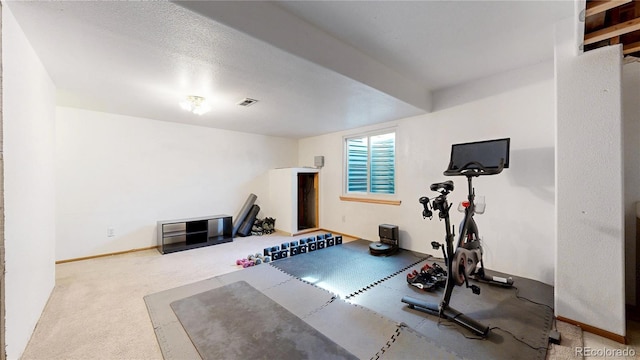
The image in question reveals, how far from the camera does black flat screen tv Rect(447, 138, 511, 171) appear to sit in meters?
2.53

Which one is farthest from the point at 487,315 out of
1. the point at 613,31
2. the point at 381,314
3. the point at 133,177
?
the point at 133,177

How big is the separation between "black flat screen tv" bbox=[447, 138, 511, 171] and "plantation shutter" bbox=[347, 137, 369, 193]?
6.78 feet

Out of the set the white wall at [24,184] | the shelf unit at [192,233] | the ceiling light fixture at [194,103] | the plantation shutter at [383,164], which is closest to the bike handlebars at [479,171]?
the plantation shutter at [383,164]

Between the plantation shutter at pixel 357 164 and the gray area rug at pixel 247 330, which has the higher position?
the plantation shutter at pixel 357 164

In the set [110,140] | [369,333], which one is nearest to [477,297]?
[369,333]

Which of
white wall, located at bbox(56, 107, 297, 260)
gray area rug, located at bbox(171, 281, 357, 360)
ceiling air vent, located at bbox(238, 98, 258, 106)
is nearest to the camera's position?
gray area rug, located at bbox(171, 281, 357, 360)

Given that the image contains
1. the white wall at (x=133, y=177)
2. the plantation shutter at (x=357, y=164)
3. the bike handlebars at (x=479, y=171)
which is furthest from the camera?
the plantation shutter at (x=357, y=164)

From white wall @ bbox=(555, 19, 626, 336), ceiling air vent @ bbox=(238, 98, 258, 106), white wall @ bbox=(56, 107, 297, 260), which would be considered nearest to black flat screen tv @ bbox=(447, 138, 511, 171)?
white wall @ bbox=(555, 19, 626, 336)

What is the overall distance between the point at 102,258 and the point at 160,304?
2341 millimetres

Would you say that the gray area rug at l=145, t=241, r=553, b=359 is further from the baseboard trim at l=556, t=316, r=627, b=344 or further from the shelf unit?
the shelf unit

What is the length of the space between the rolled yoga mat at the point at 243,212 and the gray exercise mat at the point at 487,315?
347 centimetres

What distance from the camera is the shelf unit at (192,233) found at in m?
4.14

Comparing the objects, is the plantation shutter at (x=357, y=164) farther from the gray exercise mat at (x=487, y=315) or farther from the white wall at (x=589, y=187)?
the white wall at (x=589, y=187)

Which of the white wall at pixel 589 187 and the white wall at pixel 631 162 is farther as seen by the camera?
the white wall at pixel 631 162
